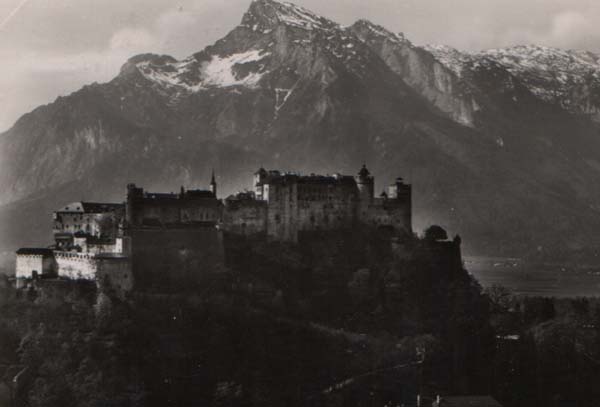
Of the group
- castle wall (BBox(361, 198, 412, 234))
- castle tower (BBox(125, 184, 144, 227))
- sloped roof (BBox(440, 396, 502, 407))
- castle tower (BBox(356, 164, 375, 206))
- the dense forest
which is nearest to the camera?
sloped roof (BBox(440, 396, 502, 407))

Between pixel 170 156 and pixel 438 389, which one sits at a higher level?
pixel 170 156

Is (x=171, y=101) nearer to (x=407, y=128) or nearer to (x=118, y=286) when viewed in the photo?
(x=407, y=128)

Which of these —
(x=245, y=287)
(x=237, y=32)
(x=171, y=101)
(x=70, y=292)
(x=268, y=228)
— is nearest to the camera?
(x=70, y=292)

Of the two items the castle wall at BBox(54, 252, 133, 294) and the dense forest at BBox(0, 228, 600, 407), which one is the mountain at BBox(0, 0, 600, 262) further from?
the castle wall at BBox(54, 252, 133, 294)

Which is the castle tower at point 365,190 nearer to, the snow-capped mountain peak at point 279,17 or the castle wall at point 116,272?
the castle wall at point 116,272

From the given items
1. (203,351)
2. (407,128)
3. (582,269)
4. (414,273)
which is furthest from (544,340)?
(407,128)

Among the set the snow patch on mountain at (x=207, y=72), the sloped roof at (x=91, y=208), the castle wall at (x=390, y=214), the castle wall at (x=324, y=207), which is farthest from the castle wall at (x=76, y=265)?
the snow patch on mountain at (x=207, y=72)

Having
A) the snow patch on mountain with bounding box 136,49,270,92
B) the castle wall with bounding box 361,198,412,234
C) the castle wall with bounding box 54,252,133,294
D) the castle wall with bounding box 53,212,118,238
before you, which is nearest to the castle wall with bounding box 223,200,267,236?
the castle wall with bounding box 53,212,118,238
